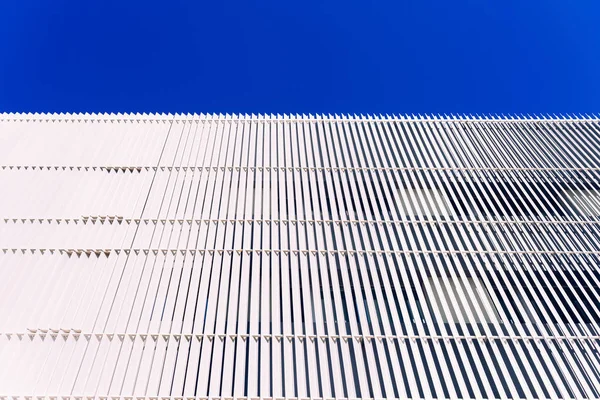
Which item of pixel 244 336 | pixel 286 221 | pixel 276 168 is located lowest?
pixel 244 336

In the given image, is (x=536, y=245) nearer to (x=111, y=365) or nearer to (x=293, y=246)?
(x=293, y=246)

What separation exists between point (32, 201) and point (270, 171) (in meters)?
5.18

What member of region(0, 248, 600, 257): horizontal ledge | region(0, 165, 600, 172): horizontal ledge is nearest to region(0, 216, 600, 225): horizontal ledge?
region(0, 248, 600, 257): horizontal ledge

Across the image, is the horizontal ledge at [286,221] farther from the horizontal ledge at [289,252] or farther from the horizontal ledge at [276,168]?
the horizontal ledge at [276,168]

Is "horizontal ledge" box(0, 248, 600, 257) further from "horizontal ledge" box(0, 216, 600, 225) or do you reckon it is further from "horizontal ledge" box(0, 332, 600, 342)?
"horizontal ledge" box(0, 332, 600, 342)

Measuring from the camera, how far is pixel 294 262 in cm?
833

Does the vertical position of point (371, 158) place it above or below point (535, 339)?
above

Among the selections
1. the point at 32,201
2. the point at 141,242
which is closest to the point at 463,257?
the point at 141,242

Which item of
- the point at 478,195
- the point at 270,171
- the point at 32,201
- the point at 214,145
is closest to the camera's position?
the point at 32,201

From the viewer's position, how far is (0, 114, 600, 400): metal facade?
20.9ft

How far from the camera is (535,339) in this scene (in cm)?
697

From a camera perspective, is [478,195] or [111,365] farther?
[478,195]

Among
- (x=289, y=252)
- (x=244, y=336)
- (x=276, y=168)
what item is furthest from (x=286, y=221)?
(x=244, y=336)

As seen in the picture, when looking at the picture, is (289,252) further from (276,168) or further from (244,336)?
(276,168)
